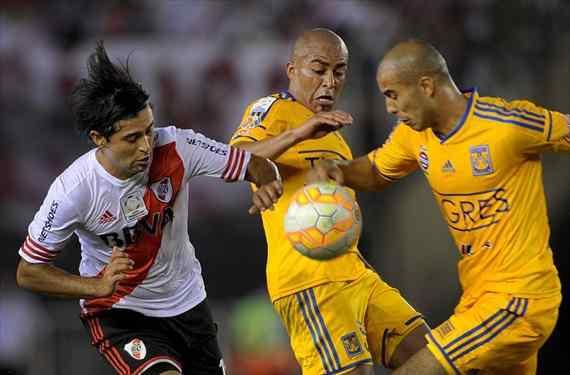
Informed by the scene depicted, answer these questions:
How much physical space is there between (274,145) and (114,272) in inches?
39.9

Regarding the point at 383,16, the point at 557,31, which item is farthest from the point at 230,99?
the point at 557,31

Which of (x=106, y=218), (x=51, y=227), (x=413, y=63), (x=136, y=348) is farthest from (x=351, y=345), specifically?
(x=51, y=227)

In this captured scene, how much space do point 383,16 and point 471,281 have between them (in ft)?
18.9

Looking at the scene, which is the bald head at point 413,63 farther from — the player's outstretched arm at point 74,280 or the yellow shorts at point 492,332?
the player's outstretched arm at point 74,280

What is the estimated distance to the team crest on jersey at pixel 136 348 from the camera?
5.35 meters

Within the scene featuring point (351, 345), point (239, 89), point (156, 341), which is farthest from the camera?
point (239, 89)

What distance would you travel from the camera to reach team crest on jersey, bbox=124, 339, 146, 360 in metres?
5.35

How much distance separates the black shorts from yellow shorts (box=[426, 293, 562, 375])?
136cm

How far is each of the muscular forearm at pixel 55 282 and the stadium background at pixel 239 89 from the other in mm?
3650

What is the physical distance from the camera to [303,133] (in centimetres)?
514

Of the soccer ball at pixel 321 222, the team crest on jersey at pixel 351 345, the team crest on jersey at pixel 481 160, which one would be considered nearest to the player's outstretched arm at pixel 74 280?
the soccer ball at pixel 321 222

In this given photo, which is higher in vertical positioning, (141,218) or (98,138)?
(98,138)

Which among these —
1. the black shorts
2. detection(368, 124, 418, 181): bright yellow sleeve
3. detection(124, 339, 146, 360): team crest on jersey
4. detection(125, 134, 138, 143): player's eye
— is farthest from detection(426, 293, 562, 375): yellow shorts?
detection(125, 134, 138, 143): player's eye

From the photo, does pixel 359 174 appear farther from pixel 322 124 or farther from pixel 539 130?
pixel 539 130
